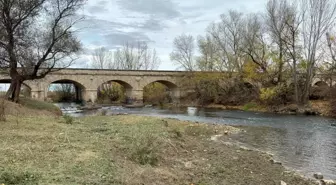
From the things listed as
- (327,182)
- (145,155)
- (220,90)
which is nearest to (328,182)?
(327,182)

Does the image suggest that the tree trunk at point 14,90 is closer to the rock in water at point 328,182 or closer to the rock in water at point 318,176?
the rock in water at point 318,176

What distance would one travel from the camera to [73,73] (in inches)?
1989

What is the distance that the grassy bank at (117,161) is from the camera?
6.21 meters

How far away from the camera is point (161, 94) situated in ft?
201

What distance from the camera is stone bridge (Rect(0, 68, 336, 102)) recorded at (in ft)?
159

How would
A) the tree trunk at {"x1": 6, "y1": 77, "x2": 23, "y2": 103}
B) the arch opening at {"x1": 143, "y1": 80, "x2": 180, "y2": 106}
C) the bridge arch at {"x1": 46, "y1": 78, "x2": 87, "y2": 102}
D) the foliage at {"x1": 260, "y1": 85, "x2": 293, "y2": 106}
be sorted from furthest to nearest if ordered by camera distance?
the arch opening at {"x1": 143, "y1": 80, "x2": 180, "y2": 106}, the bridge arch at {"x1": 46, "y1": 78, "x2": 87, "y2": 102}, the foliage at {"x1": 260, "y1": 85, "x2": 293, "y2": 106}, the tree trunk at {"x1": 6, "y1": 77, "x2": 23, "y2": 103}

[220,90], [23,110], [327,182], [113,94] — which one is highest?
[220,90]

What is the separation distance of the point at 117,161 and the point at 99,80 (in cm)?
4650

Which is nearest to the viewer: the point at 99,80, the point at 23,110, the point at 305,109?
the point at 23,110

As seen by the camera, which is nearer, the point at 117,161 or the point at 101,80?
the point at 117,161

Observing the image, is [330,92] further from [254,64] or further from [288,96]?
[254,64]

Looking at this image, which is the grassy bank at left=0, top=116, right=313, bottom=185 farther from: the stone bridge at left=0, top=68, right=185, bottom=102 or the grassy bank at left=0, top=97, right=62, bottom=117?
the stone bridge at left=0, top=68, right=185, bottom=102

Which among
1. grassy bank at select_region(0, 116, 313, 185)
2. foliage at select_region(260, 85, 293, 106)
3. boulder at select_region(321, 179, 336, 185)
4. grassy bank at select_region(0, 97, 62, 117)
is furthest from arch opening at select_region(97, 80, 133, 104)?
boulder at select_region(321, 179, 336, 185)

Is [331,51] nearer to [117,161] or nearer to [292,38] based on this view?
[292,38]
